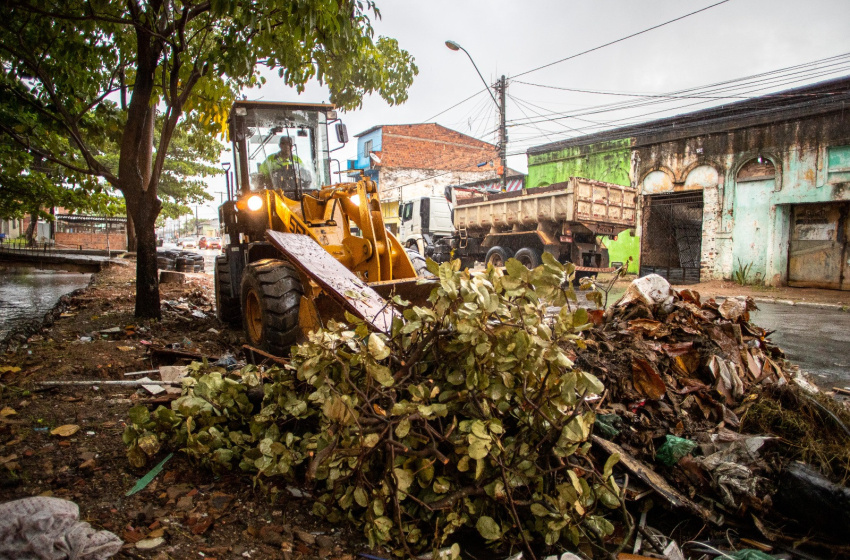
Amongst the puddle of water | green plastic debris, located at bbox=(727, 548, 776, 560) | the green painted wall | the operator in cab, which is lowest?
green plastic debris, located at bbox=(727, 548, 776, 560)

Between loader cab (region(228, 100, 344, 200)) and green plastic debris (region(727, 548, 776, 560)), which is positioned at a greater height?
loader cab (region(228, 100, 344, 200))

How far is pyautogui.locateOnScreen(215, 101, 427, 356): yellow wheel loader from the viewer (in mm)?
3957

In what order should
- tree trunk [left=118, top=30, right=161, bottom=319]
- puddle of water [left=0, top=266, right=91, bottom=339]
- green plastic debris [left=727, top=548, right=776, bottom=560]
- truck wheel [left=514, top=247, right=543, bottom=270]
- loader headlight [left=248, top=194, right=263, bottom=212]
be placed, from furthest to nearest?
1. truck wheel [left=514, top=247, right=543, bottom=270]
2. puddle of water [left=0, top=266, right=91, bottom=339]
3. tree trunk [left=118, top=30, right=161, bottom=319]
4. loader headlight [left=248, top=194, right=263, bottom=212]
5. green plastic debris [left=727, top=548, right=776, bottom=560]

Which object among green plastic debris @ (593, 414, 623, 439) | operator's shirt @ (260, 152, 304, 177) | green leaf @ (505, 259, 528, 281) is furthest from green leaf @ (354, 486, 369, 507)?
operator's shirt @ (260, 152, 304, 177)

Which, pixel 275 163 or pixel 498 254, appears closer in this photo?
pixel 275 163

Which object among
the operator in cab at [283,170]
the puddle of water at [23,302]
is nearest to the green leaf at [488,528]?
the operator in cab at [283,170]

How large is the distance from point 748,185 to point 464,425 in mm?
17074

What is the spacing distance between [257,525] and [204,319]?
16.5ft

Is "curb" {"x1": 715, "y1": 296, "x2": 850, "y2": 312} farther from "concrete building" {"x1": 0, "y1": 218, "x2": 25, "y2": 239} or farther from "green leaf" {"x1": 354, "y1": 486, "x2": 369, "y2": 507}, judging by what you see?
"concrete building" {"x1": 0, "y1": 218, "x2": 25, "y2": 239}

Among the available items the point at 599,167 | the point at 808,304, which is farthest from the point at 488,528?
the point at 599,167

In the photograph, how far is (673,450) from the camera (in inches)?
100

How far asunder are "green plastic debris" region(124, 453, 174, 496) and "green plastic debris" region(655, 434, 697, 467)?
2.59 metres

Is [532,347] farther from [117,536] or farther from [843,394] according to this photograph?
[843,394]

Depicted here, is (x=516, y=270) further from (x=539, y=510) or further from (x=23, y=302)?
(x=23, y=302)
